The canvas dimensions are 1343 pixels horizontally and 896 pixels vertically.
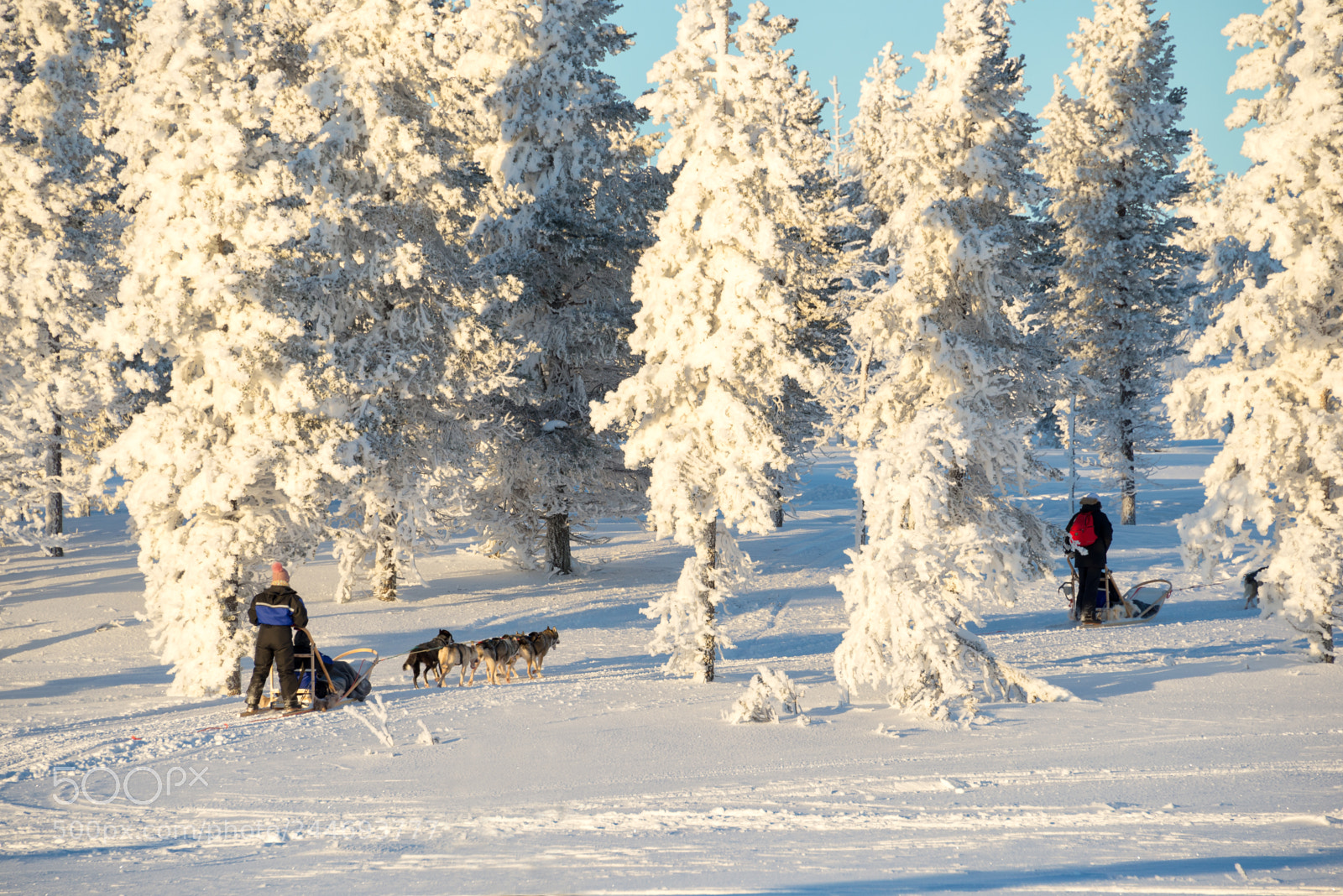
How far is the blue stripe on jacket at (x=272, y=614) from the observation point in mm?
10516

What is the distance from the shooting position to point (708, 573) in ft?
40.5

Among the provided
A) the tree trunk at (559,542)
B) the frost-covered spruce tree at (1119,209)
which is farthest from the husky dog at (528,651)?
the frost-covered spruce tree at (1119,209)

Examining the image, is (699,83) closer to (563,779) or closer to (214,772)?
(563,779)

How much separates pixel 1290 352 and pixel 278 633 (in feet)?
45.1

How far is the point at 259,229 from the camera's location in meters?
12.2

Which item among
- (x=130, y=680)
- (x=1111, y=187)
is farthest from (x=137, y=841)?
(x=1111, y=187)

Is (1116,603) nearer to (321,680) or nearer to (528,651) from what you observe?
(528,651)

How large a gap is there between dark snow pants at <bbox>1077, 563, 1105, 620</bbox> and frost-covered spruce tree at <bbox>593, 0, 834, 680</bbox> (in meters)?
8.55

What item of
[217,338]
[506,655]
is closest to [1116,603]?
[506,655]

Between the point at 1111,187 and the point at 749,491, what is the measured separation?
23.1 meters

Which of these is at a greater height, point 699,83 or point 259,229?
point 699,83

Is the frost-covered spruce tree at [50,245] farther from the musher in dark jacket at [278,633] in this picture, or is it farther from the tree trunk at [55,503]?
the musher in dark jacket at [278,633]

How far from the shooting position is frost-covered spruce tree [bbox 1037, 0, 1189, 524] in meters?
28.0

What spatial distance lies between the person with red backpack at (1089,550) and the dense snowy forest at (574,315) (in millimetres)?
795
